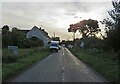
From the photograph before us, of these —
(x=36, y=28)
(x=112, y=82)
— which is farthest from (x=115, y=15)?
(x=36, y=28)

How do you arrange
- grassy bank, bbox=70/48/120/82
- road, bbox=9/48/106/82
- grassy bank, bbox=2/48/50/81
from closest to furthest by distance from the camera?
road, bbox=9/48/106/82
grassy bank, bbox=70/48/120/82
grassy bank, bbox=2/48/50/81

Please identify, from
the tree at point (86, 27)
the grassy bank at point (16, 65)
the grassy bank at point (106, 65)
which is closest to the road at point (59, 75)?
the grassy bank at point (106, 65)

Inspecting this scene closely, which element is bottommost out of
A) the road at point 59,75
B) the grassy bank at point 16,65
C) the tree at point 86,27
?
the road at point 59,75

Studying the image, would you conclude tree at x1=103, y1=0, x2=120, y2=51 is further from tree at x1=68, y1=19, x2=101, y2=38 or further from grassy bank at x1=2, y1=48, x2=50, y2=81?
tree at x1=68, y1=19, x2=101, y2=38

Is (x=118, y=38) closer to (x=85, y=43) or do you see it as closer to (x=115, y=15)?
(x=115, y=15)

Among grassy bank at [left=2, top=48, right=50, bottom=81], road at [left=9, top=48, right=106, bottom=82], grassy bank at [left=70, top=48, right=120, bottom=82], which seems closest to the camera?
road at [left=9, top=48, right=106, bottom=82]

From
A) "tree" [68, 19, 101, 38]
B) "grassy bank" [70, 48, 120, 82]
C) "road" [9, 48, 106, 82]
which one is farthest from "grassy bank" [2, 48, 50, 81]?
"tree" [68, 19, 101, 38]

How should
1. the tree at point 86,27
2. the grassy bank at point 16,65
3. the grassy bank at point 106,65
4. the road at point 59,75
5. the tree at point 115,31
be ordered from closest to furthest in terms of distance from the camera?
the road at point 59,75, the grassy bank at point 106,65, the grassy bank at point 16,65, the tree at point 115,31, the tree at point 86,27

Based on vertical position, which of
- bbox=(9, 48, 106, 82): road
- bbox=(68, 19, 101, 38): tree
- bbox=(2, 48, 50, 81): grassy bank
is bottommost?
bbox=(9, 48, 106, 82): road

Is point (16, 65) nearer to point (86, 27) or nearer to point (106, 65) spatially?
point (106, 65)

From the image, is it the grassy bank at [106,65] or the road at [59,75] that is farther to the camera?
the grassy bank at [106,65]

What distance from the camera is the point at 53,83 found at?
582 inches

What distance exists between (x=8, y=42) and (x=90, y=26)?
249ft

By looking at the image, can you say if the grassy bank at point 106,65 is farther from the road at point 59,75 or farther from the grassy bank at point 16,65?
the grassy bank at point 16,65
